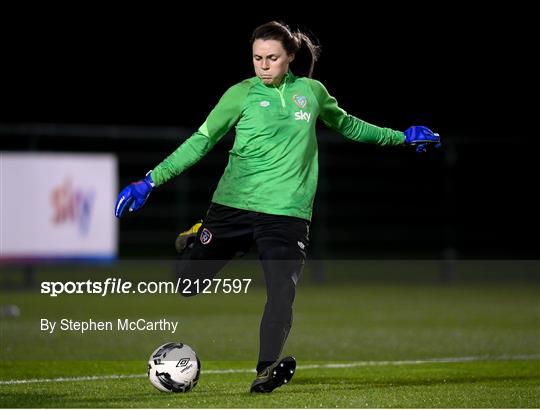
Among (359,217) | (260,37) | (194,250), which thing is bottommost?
(359,217)

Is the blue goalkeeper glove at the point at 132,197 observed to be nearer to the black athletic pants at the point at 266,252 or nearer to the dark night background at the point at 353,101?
the black athletic pants at the point at 266,252

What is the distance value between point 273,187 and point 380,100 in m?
19.4

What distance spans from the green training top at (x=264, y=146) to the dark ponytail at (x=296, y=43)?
0.21 m

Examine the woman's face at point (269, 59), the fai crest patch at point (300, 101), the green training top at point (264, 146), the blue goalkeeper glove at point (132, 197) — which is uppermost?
the woman's face at point (269, 59)

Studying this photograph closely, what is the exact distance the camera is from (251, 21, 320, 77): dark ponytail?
6945mm

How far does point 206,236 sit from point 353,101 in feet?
61.4

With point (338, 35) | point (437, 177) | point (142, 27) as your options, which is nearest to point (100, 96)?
point (142, 27)

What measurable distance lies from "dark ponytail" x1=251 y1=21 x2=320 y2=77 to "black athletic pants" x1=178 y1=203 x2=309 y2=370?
947 millimetres

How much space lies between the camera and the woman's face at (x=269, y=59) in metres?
6.92

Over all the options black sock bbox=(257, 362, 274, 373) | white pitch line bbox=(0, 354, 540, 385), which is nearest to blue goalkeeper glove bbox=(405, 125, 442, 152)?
black sock bbox=(257, 362, 274, 373)

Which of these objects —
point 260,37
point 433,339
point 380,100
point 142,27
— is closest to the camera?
point 260,37

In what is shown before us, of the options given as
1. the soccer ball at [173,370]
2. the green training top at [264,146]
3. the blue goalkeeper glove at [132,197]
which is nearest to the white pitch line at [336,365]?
the soccer ball at [173,370]

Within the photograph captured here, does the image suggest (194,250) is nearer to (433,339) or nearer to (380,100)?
(433,339)

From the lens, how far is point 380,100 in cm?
2611
